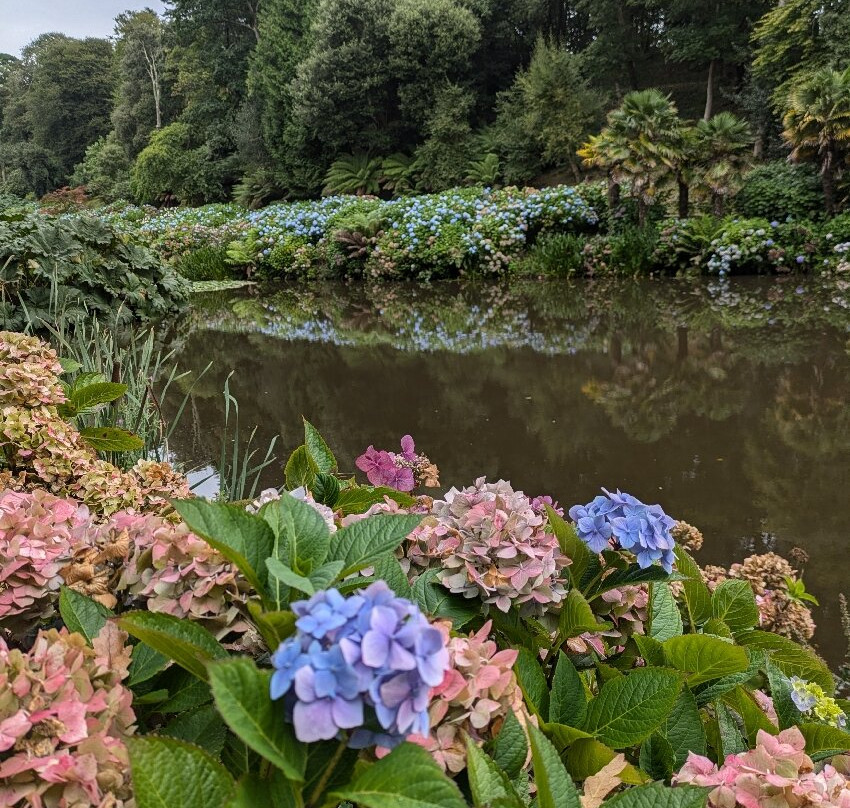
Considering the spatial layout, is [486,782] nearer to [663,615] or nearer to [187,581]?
[187,581]

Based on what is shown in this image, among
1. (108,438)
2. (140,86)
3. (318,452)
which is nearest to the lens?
(318,452)

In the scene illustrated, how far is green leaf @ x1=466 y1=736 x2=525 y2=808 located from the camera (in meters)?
0.61

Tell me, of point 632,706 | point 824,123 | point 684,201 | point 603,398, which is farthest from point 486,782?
point 684,201

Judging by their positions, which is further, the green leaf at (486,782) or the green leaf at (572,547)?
the green leaf at (572,547)

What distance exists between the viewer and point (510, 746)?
708 millimetres

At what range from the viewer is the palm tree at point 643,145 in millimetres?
9375

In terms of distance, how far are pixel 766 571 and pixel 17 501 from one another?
1.56 meters

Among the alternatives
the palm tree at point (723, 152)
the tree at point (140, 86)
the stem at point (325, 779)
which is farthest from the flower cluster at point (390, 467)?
the tree at point (140, 86)

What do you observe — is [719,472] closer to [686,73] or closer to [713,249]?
[713,249]

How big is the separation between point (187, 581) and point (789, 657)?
3.15 feet

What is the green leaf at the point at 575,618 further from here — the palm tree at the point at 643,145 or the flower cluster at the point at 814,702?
the palm tree at the point at 643,145

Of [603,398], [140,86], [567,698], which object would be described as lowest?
[603,398]

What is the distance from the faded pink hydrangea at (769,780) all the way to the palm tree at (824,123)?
9550 millimetres

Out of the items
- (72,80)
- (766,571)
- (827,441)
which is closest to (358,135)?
(827,441)
